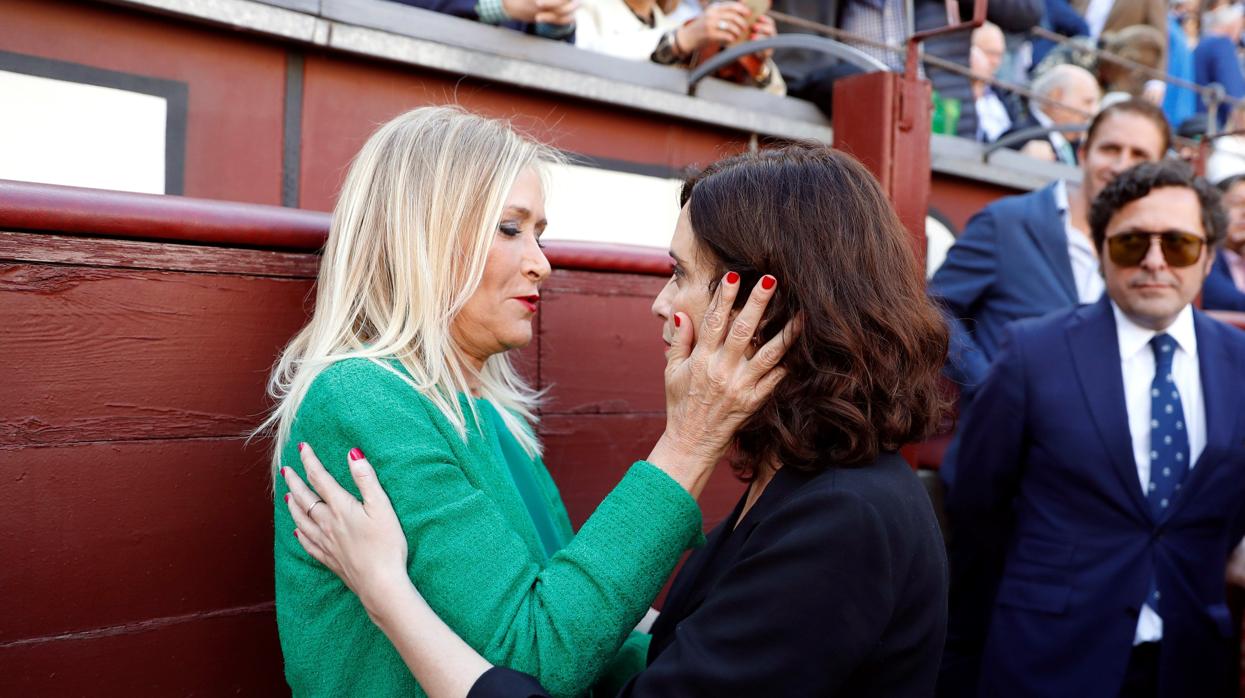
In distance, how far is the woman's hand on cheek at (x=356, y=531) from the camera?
1306mm

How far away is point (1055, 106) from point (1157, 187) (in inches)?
126

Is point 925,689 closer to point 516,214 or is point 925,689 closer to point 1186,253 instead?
point 516,214

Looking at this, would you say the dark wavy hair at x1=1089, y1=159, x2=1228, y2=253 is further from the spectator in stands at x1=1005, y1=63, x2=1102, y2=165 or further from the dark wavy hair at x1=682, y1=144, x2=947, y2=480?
the spectator in stands at x1=1005, y1=63, x2=1102, y2=165

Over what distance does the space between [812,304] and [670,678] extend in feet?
1.70

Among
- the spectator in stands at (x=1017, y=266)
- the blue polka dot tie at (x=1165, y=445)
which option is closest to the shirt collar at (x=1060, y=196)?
the spectator in stands at (x=1017, y=266)

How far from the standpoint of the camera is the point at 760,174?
1.41 meters

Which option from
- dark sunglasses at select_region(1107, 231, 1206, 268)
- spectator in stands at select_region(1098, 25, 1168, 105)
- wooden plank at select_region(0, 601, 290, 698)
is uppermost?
spectator in stands at select_region(1098, 25, 1168, 105)

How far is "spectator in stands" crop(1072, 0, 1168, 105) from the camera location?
6.46 m

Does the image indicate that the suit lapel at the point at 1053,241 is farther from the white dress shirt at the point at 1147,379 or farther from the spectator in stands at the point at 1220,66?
the spectator in stands at the point at 1220,66

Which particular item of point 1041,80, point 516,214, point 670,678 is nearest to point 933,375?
point 670,678

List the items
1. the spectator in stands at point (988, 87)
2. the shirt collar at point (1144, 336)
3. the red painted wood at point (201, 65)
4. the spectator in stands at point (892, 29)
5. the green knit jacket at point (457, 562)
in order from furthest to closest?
1. the spectator in stands at point (988, 87)
2. the spectator in stands at point (892, 29)
3. the shirt collar at point (1144, 336)
4. the red painted wood at point (201, 65)
5. the green knit jacket at point (457, 562)

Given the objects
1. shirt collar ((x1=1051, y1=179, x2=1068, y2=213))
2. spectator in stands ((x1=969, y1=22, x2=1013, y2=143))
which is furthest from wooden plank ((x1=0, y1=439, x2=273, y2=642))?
spectator in stands ((x1=969, y1=22, x2=1013, y2=143))

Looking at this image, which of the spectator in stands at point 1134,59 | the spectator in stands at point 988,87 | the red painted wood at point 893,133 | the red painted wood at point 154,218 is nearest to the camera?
the red painted wood at point 154,218

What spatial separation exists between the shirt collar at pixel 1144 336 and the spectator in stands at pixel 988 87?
3.03 metres
